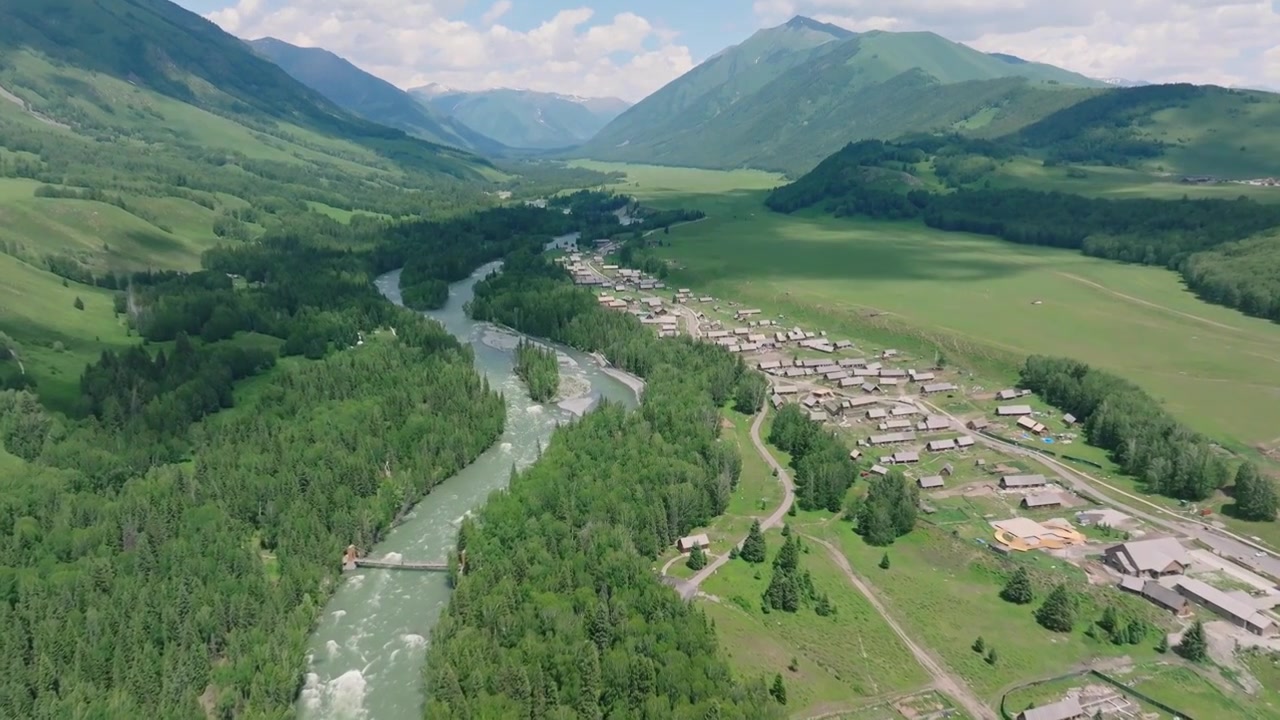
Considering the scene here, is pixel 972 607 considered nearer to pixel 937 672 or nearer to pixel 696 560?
pixel 937 672

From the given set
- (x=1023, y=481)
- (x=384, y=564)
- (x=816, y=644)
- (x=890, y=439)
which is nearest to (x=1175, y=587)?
(x=1023, y=481)

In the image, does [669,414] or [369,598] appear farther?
[669,414]

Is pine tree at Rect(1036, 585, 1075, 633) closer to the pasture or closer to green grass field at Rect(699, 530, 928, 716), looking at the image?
green grass field at Rect(699, 530, 928, 716)

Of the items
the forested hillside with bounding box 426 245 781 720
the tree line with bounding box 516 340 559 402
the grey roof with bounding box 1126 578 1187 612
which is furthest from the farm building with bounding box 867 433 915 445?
the tree line with bounding box 516 340 559 402

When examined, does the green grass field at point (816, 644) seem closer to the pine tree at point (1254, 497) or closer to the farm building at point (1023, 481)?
the farm building at point (1023, 481)

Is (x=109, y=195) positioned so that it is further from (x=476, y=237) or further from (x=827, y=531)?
(x=827, y=531)

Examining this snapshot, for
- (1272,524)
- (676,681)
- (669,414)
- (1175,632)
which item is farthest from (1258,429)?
(676,681)
